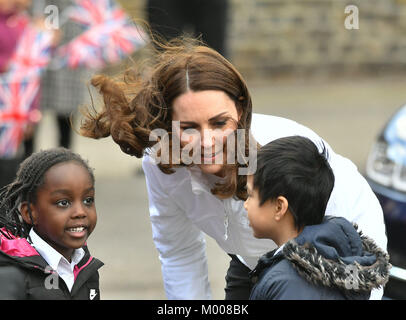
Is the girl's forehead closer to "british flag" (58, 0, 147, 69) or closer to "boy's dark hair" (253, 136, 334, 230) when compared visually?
"boy's dark hair" (253, 136, 334, 230)

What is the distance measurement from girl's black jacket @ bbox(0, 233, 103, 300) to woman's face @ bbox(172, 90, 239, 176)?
0.52m

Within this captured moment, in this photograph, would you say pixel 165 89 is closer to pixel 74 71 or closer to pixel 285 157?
pixel 285 157

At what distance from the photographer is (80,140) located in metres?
8.55

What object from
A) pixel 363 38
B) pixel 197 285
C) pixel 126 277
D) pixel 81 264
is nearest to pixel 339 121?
pixel 363 38

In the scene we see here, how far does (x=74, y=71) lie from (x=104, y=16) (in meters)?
0.50

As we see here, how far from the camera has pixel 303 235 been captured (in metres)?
2.52

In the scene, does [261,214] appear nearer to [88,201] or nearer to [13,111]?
[88,201]

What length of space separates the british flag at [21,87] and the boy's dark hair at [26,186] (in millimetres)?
2765

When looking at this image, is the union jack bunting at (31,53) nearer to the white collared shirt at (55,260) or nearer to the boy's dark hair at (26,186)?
the boy's dark hair at (26,186)

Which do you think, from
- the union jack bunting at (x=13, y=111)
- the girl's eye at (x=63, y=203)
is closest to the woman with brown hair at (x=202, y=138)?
the girl's eye at (x=63, y=203)

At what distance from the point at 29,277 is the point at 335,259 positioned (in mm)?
892

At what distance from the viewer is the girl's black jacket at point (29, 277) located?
251cm

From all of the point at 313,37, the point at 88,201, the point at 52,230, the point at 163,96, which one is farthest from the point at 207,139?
the point at 313,37
